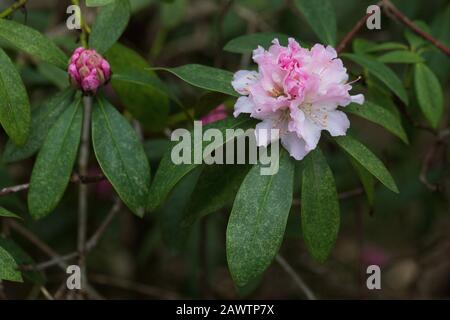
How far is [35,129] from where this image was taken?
4.84 feet

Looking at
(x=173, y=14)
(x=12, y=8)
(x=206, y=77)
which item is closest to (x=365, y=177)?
(x=206, y=77)

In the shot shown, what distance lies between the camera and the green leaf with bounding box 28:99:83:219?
4.50 ft

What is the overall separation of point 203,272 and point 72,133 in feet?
2.13

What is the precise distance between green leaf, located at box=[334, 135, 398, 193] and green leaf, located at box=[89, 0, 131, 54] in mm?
477

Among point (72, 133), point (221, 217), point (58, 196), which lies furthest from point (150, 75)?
point (221, 217)

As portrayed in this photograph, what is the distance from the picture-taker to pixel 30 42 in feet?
4.61

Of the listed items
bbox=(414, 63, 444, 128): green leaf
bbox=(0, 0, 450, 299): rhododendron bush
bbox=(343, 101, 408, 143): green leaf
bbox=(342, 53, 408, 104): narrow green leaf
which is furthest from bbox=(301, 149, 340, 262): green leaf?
bbox=(414, 63, 444, 128): green leaf

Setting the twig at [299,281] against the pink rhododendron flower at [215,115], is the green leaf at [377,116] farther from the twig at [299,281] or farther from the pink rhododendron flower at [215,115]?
the twig at [299,281]

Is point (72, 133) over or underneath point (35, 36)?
underneath

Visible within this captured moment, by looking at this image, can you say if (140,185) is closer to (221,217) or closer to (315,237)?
(315,237)

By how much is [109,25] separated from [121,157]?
10.9 inches

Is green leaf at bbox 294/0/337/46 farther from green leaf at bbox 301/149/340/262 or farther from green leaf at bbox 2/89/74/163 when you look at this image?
green leaf at bbox 2/89/74/163

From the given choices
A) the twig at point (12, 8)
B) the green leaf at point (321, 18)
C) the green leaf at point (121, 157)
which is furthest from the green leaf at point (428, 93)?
the twig at point (12, 8)

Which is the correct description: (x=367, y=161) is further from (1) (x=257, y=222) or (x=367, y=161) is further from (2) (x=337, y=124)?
(1) (x=257, y=222)
